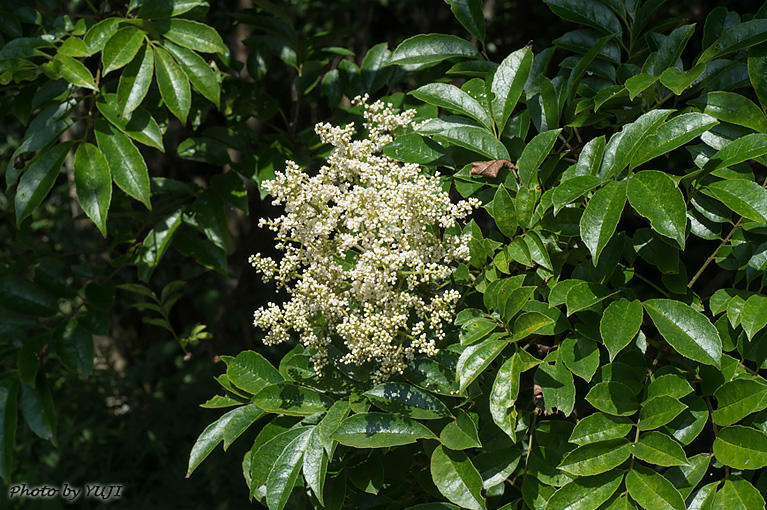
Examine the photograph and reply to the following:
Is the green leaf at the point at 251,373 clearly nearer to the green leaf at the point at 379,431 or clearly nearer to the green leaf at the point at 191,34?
the green leaf at the point at 379,431

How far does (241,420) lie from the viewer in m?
1.19

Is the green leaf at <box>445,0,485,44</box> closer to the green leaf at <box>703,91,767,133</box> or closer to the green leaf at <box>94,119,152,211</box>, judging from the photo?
the green leaf at <box>703,91,767,133</box>

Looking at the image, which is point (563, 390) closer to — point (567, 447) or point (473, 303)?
point (567, 447)

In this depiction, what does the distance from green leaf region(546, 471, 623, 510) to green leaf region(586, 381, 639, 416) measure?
0.10 m

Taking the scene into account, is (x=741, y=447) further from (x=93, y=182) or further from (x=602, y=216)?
(x=93, y=182)

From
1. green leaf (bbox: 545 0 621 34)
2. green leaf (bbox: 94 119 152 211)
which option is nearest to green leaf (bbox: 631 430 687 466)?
green leaf (bbox: 545 0 621 34)

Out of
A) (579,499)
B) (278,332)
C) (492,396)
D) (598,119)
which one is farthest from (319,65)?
(579,499)

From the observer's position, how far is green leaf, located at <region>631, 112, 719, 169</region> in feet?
3.25

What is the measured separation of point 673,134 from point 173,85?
1010mm

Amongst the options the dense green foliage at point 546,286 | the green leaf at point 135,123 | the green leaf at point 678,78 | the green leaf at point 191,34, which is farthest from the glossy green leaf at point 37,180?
the green leaf at point 678,78

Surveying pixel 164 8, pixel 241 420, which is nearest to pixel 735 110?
pixel 241 420

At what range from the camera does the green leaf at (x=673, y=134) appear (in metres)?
0.99

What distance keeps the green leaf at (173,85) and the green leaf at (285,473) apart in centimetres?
75

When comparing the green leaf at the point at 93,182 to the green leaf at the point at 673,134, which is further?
the green leaf at the point at 93,182
